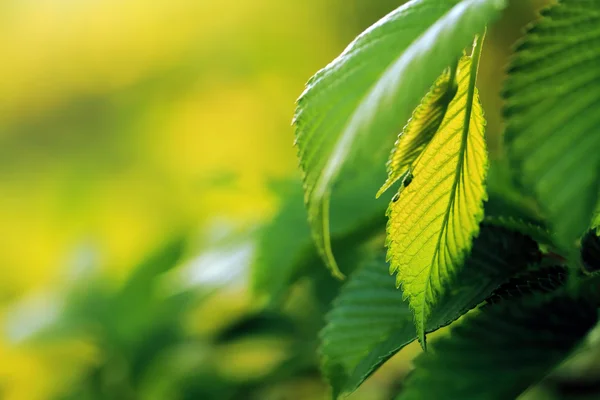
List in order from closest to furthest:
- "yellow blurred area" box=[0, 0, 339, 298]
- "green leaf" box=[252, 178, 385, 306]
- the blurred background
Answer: "green leaf" box=[252, 178, 385, 306] < the blurred background < "yellow blurred area" box=[0, 0, 339, 298]

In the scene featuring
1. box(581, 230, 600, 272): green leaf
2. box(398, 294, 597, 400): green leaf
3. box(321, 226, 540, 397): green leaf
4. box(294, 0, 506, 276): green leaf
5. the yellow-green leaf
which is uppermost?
box(294, 0, 506, 276): green leaf

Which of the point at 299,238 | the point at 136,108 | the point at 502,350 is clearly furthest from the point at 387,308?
the point at 136,108

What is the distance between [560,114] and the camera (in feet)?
0.76

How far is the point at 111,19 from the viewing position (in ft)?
7.84

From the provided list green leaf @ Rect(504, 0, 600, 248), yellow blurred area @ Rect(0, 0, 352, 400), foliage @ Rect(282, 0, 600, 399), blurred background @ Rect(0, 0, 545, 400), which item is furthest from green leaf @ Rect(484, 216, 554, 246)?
yellow blurred area @ Rect(0, 0, 352, 400)

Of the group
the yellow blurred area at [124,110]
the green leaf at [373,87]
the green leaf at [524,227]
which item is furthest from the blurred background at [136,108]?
the green leaf at [373,87]

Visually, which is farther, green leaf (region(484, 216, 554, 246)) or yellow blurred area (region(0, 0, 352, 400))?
A: yellow blurred area (region(0, 0, 352, 400))

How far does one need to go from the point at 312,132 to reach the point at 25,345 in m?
0.91

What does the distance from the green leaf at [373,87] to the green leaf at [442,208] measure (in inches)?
1.2

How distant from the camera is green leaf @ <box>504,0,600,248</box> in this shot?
Result: 20cm

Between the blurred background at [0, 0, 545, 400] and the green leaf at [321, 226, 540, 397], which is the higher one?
the blurred background at [0, 0, 545, 400]

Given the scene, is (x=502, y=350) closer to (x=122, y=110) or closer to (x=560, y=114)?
(x=560, y=114)

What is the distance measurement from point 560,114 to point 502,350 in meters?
0.11

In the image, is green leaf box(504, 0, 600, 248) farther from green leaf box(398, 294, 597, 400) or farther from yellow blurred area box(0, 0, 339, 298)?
yellow blurred area box(0, 0, 339, 298)
